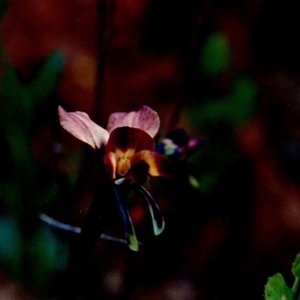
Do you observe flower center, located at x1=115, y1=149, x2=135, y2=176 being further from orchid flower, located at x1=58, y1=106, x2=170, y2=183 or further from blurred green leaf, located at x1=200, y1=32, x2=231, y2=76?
blurred green leaf, located at x1=200, y1=32, x2=231, y2=76

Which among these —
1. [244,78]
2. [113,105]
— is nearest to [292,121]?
[244,78]

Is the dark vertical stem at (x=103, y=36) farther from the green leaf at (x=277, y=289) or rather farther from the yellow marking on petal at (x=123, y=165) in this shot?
the green leaf at (x=277, y=289)

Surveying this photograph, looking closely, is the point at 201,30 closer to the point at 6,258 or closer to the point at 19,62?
the point at 19,62

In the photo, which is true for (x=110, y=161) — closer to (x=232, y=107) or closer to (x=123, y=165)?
(x=123, y=165)

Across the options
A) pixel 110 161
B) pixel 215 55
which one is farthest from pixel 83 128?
pixel 215 55

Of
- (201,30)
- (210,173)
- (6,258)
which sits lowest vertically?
(6,258)

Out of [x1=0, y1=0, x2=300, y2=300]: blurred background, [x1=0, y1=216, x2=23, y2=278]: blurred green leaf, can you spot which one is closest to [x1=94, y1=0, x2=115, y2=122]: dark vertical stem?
[x1=0, y1=0, x2=300, y2=300]: blurred background
